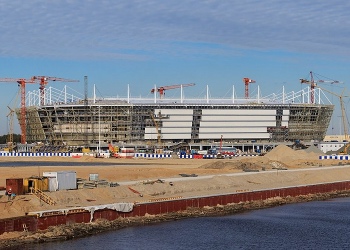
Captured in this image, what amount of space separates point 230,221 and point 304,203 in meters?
19.5

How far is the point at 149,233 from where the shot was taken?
4962cm

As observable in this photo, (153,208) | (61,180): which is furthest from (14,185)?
(153,208)

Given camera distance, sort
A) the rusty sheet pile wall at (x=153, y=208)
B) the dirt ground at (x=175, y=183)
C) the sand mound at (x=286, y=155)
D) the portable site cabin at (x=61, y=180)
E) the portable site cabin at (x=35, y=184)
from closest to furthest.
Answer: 1. the rusty sheet pile wall at (x=153, y=208)
2. the dirt ground at (x=175, y=183)
3. the portable site cabin at (x=35, y=184)
4. the portable site cabin at (x=61, y=180)
5. the sand mound at (x=286, y=155)

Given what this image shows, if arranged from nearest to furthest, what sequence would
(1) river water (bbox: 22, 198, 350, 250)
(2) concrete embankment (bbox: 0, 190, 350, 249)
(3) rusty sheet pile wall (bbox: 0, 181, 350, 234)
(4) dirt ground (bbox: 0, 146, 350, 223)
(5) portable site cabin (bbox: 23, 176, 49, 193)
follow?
(2) concrete embankment (bbox: 0, 190, 350, 249) → (1) river water (bbox: 22, 198, 350, 250) → (3) rusty sheet pile wall (bbox: 0, 181, 350, 234) → (4) dirt ground (bbox: 0, 146, 350, 223) → (5) portable site cabin (bbox: 23, 176, 49, 193)

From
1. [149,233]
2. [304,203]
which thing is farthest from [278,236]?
[304,203]

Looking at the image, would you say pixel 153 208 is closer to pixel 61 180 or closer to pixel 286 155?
pixel 61 180

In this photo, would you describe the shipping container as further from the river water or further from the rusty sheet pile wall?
the river water

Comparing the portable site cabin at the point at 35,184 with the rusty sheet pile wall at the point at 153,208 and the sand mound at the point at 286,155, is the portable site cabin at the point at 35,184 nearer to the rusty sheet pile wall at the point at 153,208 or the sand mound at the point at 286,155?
the rusty sheet pile wall at the point at 153,208

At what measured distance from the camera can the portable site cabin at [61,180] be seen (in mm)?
56438

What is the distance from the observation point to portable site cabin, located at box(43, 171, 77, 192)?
56438 mm

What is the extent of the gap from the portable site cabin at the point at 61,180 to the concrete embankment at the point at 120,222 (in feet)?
23.7

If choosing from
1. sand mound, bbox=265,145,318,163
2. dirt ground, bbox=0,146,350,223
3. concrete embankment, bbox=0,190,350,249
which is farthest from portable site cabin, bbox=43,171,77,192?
sand mound, bbox=265,145,318,163

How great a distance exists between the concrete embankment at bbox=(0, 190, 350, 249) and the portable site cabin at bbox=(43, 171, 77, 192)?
7.22m

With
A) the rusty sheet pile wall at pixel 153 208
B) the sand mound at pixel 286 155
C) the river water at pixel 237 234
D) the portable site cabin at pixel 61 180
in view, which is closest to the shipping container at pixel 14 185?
the portable site cabin at pixel 61 180
